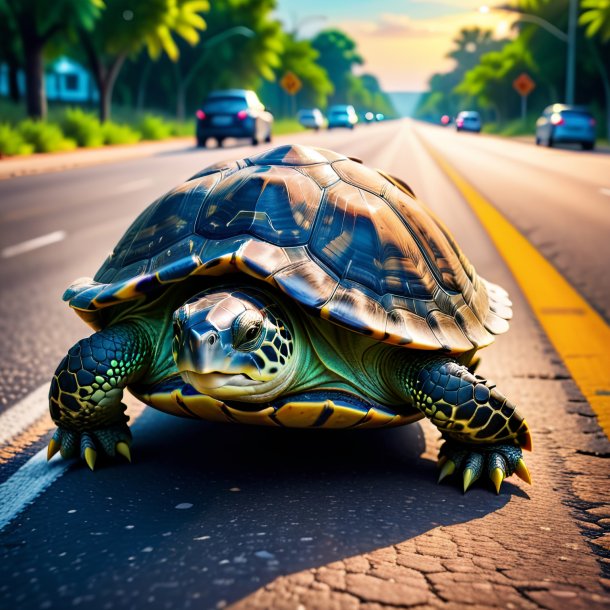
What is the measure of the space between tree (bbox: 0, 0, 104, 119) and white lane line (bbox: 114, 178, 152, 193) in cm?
1200

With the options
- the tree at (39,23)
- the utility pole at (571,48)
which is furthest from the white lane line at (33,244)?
the utility pole at (571,48)

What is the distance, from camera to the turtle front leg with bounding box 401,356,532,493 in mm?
2463

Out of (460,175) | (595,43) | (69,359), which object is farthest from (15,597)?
(595,43)

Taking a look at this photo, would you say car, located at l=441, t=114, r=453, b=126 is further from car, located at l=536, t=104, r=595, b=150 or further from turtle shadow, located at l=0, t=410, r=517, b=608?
car, located at l=536, t=104, r=595, b=150

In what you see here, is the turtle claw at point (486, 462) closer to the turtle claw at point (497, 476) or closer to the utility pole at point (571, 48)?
the turtle claw at point (497, 476)

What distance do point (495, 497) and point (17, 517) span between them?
55.9 inches

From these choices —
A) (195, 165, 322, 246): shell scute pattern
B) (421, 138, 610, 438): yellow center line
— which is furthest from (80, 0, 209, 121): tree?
(195, 165, 322, 246): shell scute pattern

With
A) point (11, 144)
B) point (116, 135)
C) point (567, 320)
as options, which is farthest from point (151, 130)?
point (567, 320)

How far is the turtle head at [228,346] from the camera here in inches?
80.7

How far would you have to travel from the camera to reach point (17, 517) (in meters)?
2.25

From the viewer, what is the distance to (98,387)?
2.53 meters

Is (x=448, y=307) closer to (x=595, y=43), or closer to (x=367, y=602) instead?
(x=367, y=602)

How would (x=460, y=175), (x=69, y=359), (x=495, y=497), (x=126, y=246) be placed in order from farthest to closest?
(x=460, y=175)
(x=126, y=246)
(x=69, y=359)
(x=495, y=497)

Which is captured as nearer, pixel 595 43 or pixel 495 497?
pixel 495 497
